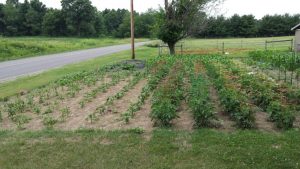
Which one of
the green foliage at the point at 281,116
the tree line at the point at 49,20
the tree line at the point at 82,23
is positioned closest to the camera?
the green foliage at the point at 281,116

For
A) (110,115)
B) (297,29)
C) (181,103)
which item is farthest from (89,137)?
(297,29)

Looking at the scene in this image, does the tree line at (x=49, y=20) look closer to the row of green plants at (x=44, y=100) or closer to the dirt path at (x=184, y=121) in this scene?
the row of green plants at (x=44, y=100)

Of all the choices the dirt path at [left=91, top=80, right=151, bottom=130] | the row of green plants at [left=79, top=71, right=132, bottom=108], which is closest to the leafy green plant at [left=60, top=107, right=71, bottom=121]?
the row of green plants at [left=79, top=71, right=132, bottom=108]

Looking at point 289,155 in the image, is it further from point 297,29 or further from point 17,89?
point 297,29

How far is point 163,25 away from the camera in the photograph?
28.2 metres

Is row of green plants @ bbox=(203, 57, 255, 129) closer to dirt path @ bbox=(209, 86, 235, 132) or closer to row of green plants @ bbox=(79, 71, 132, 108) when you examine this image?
dirt path @ bbox=(209, 86, 235, 132)

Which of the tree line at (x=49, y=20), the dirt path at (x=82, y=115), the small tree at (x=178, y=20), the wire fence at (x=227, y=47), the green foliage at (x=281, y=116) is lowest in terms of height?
the dirt path at (x=82, y=115)

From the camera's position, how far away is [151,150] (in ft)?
20.2

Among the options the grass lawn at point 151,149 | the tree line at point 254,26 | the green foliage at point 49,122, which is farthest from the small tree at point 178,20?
the tree line at point 254,26

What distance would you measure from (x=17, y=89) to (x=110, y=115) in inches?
262

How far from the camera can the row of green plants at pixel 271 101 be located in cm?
724

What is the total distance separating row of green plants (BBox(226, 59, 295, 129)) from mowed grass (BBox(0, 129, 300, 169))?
1.40ft

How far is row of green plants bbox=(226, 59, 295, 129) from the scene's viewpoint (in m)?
7.24

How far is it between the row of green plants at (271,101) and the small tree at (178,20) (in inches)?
684
